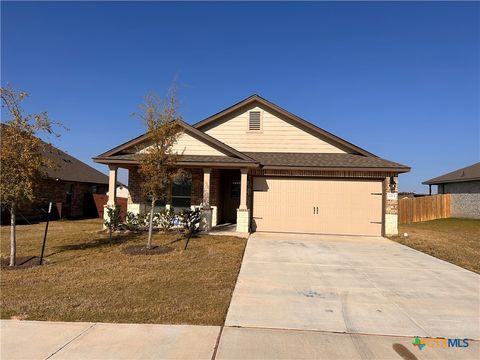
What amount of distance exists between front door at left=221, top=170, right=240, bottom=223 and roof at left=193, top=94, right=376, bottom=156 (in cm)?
256

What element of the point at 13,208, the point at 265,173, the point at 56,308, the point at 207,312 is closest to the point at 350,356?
the point at 207,312

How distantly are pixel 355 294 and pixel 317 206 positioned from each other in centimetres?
853

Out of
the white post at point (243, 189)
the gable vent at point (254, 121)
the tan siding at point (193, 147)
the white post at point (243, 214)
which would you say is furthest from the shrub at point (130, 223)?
the gable vent at point (254, 121)

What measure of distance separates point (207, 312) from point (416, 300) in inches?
145

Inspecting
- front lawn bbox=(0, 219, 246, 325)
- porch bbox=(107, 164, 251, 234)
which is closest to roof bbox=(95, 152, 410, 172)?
porch bbox=(107, 164, 251, 234)

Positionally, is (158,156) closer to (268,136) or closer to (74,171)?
(268,136)

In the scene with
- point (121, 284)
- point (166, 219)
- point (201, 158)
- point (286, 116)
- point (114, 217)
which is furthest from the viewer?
point (286, 116)

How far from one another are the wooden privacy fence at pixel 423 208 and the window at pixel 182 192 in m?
15.7

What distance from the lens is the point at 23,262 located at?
833 cm

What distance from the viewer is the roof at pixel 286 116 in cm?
1664

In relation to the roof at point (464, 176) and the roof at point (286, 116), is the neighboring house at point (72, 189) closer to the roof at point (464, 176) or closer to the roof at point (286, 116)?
the roof at point (286, 116)

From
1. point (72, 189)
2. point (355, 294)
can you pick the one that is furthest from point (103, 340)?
point (72, 189)

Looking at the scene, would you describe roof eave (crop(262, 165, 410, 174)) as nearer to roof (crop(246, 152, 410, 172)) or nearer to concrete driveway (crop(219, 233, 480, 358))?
roof (crop(246, 152, 410, 172))

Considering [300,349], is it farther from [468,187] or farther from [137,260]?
[468,187]
